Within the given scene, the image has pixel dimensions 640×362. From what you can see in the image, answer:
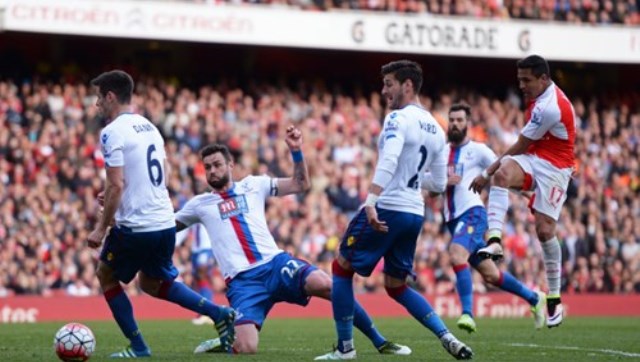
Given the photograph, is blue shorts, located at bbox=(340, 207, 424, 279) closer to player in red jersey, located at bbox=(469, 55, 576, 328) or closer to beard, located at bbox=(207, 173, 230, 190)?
player in red jersey, located at bbox=(469, 55, 576, 328)

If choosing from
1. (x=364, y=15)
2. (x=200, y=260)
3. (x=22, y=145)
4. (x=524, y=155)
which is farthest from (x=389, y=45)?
(x=524, y=155)

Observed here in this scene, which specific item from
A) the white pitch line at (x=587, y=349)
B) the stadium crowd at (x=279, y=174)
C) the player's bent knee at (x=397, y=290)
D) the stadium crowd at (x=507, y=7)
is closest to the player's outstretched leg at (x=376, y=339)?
the player's bent knee at (x=397, y=290)

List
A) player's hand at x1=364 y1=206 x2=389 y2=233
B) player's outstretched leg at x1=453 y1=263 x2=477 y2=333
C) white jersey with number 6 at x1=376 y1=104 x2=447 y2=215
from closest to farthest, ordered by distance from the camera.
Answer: player's hand at x1=364 y1=206 x2=389 y2=233 < white jersey with number 6 at x1=376 y1=104 x2=447 y2=215 < player's outstretched leg at x1=453 y1=263 x2=477 y2=333

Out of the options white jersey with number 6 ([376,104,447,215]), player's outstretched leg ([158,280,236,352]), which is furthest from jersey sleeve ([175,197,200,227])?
white jersey with number 6 ([376,104,447,215])

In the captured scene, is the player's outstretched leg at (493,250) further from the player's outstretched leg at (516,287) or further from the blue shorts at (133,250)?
the player's outstretched leg at (516,287)

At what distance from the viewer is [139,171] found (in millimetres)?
12219

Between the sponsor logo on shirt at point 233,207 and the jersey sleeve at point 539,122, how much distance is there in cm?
284

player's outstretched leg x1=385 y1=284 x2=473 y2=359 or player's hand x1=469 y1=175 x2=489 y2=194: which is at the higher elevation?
player's hand x1=469 y1=175 x2=489 y2=194

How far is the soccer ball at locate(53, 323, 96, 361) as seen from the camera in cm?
Answer: 1162

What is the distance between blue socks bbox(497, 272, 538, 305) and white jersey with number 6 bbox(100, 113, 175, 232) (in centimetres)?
620

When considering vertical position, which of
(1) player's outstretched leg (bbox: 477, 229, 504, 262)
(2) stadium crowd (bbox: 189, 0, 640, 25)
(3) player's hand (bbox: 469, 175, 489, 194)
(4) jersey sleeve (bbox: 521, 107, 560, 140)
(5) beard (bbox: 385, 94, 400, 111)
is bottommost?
(1) player's outstretched leg (bbox: 477, 229, 504, 262)

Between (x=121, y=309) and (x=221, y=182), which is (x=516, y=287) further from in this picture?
(x=121, y=309)

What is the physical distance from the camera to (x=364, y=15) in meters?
32.5

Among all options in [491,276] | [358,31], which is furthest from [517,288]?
[358,31]
